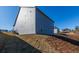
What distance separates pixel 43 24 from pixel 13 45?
1.76 feet

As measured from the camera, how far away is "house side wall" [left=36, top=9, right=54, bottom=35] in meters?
2.61

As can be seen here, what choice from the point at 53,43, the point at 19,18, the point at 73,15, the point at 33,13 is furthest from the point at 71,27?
the point at 19,18

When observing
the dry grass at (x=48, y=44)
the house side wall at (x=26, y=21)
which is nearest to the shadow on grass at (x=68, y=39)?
the dry grass at (x=48, y=44)

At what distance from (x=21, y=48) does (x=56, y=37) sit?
542 mm

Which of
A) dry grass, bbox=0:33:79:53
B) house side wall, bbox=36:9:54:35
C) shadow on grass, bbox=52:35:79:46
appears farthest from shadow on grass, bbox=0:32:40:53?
shadow on grass, bbox=52:35:79:46

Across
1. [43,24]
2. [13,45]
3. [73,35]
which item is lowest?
[13,45]

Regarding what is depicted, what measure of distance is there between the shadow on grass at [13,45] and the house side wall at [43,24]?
0.27 metres

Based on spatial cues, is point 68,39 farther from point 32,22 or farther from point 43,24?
point 32,22

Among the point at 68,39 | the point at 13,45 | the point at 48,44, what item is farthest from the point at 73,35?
the point at 13,45

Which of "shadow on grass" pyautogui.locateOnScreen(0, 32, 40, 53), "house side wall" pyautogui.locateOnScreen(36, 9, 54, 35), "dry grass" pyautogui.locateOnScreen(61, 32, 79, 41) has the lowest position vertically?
"shadow on grass" pyautogui.locateOnScreen(0, 32, 40, 53)

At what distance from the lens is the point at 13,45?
8.55ft

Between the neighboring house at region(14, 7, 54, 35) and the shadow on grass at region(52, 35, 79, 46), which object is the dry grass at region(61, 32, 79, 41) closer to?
the shadow on grass at region(52, 35, 79, 46)

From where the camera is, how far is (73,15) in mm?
2598
